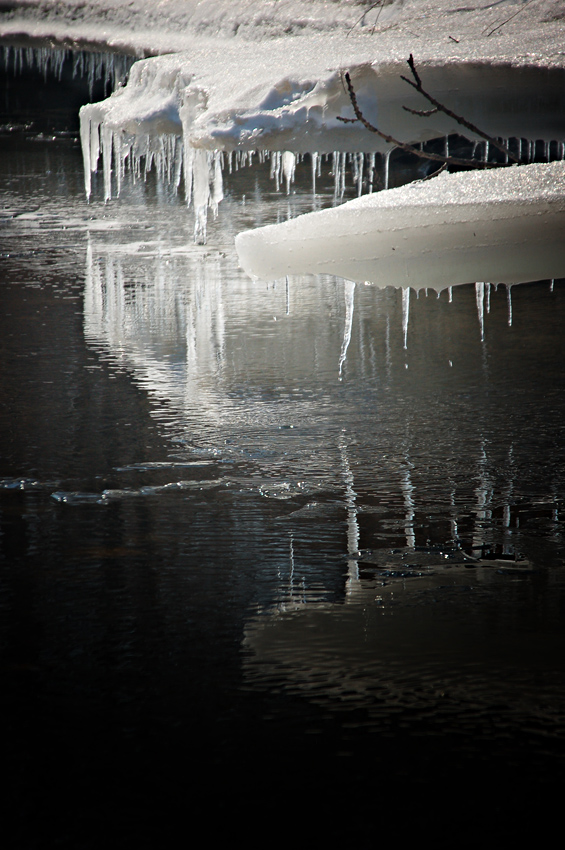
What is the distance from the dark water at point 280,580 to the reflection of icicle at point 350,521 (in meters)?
0.02

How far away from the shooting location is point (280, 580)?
12.6 ft

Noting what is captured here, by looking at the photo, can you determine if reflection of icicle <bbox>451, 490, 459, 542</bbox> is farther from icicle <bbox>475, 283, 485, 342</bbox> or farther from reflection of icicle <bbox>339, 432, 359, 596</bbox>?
icicle <bbox>475, 283, 485, 342</bbox>

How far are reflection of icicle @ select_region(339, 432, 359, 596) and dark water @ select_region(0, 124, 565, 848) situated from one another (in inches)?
0.6

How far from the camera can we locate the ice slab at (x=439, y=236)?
5520 mm

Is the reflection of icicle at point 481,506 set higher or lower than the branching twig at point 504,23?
lower

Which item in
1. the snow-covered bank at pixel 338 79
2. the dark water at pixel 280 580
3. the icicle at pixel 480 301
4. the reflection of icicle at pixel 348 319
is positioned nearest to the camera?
the dark water at pixel 280 580

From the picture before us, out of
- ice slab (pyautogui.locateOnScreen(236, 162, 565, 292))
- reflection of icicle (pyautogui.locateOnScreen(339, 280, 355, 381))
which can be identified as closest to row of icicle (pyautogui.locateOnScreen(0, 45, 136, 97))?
reflection of icicle (pyautogui.locateOnScreen(339, 280, 355, 381))

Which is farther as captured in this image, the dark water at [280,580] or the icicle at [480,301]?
the icicle at [480,301]

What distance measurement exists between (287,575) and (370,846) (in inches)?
57.5

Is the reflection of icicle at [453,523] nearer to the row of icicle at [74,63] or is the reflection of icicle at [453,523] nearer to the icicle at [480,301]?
the icicle at [480,301]

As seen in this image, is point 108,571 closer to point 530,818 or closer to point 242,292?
point 530,818

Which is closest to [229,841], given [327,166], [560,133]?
[560,133]

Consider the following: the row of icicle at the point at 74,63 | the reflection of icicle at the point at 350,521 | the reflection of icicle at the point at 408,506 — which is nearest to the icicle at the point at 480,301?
the reflection of icicle at the point at 350,521

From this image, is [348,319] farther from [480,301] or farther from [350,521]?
[350,521]
